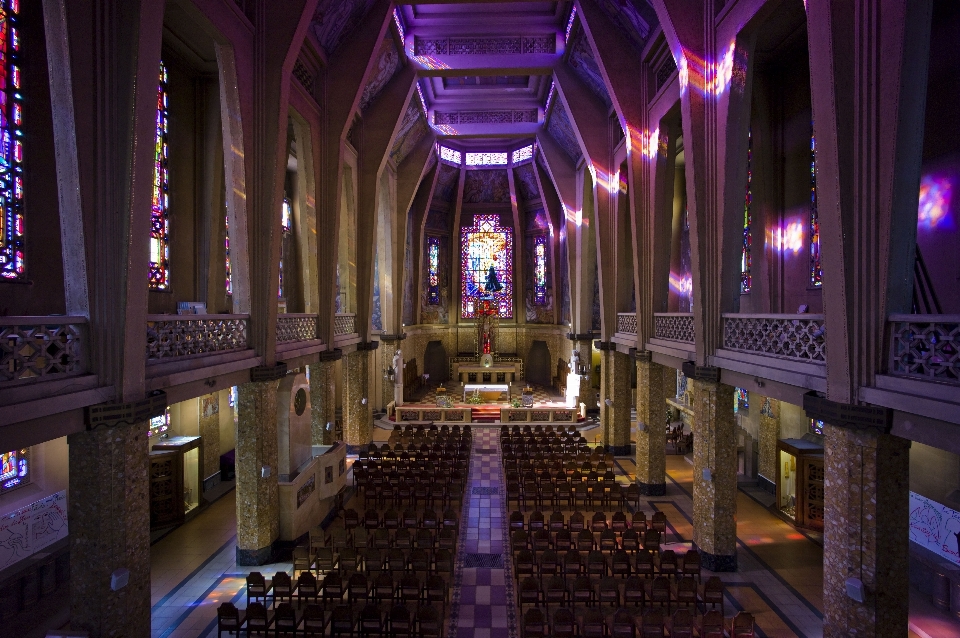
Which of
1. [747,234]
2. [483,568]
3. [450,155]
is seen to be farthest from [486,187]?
[483,568]

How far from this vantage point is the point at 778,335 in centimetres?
730

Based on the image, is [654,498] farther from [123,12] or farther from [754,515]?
[123,12]

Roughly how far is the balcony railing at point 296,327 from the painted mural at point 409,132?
33.0ft

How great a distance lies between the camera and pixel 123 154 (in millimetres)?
5859

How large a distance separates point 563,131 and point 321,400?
1438 centimetres

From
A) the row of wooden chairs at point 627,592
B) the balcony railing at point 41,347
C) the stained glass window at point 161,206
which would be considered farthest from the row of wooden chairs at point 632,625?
Result: the stained glass window at point 161,206

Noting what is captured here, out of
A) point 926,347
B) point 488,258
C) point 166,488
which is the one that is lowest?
point 166,488

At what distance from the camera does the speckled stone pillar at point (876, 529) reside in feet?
18.2

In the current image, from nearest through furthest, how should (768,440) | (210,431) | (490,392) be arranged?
(768,440), (210,431), (490,392)

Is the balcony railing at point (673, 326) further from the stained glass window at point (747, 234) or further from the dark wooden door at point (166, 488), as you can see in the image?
the dark wooden door at point (166, 488)

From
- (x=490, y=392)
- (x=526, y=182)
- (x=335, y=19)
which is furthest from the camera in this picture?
(x=526, y=182)

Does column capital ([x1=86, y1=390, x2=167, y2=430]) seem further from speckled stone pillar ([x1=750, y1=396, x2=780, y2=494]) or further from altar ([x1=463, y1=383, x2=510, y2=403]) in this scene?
altar ([x1=463, y1=383, x2=510, y2=403])

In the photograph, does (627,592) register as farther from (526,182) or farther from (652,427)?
(526,182)

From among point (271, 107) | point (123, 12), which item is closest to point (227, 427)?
point (271, 107)
